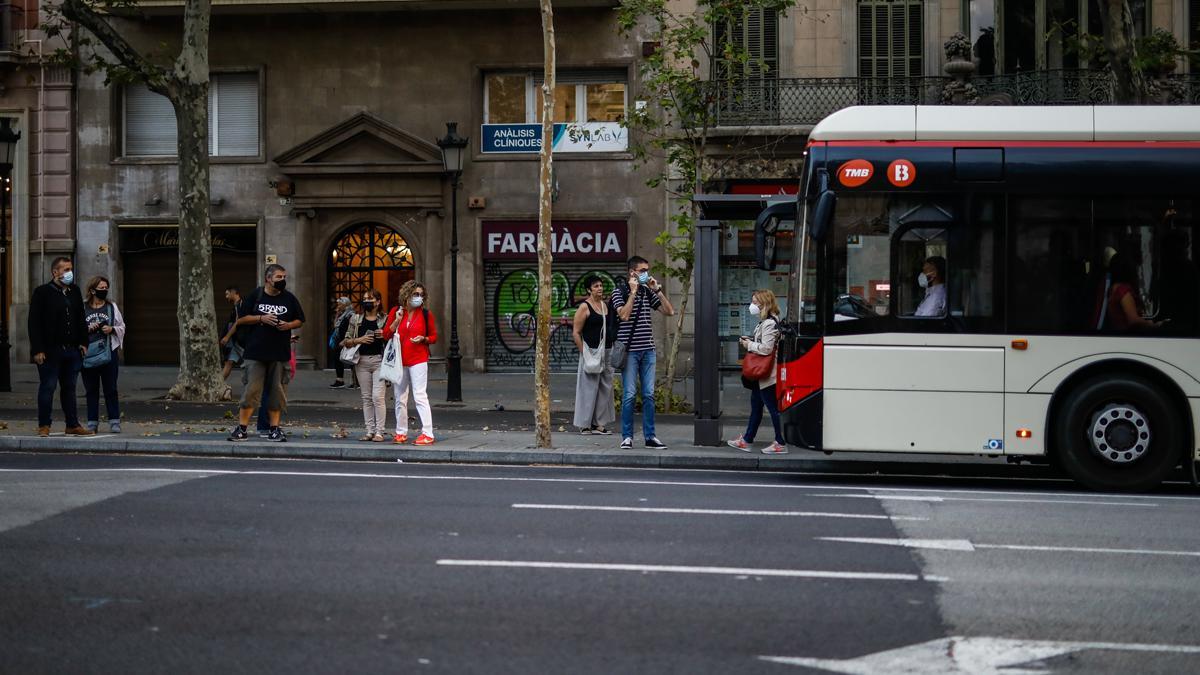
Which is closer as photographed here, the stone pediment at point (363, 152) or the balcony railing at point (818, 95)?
the balcony railing at point (818, 95)

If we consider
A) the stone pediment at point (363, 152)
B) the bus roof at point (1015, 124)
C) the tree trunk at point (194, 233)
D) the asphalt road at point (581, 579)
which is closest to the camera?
the asphalt road at point (581, 579)

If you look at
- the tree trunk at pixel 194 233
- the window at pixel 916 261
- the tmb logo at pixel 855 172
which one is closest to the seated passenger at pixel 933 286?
the window at pixel 916 261

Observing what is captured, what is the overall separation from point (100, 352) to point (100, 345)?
86mm

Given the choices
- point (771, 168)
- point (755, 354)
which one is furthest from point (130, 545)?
point (771, 168)

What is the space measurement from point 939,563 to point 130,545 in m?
4.69

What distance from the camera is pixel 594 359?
51.5 ft

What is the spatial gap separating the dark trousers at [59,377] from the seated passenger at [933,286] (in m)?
→ 9.06

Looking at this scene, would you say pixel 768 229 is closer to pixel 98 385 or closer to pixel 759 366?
pixel 759 366

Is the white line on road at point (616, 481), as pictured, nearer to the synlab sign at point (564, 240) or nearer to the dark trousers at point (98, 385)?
the dark trousers at point (98, 385)

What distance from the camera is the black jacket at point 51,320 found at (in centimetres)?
1489

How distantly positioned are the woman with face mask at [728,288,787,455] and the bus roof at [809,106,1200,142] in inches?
114

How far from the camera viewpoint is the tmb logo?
39.5 feet

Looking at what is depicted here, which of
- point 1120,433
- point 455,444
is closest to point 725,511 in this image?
point 1120,433

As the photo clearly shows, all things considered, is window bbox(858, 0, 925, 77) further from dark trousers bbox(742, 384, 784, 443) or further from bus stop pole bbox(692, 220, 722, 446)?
dark trousers bbox(742, 384, 784, 443)
